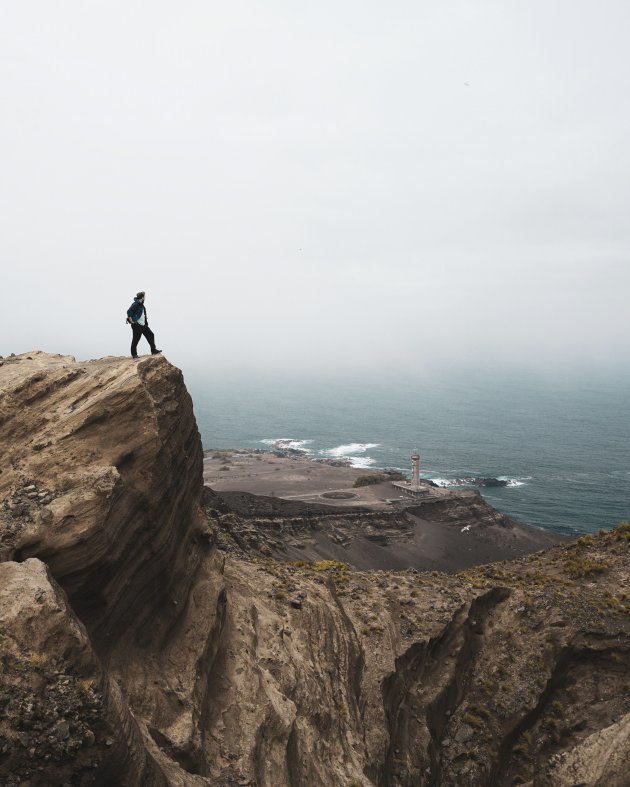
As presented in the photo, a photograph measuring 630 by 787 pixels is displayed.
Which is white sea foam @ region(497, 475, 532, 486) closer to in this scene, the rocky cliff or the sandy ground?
the sandy ground

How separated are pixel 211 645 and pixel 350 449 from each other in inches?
6231

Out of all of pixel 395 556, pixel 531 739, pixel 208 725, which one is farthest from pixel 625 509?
pixel 208 725

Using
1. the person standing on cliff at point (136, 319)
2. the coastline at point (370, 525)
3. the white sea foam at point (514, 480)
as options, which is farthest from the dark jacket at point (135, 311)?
the white sea foam at point (514, 480)

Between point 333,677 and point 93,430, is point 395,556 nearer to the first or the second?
point 333,677

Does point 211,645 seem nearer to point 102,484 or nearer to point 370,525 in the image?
point 102,484

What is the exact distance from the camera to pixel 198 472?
19.5m

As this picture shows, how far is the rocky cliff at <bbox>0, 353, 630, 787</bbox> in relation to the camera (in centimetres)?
958

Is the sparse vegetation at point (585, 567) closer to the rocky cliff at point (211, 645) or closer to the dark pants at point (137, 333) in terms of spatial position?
the rocky cliff at point (211, 645)

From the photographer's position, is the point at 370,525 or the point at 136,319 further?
the point at 370,525

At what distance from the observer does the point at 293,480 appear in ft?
378

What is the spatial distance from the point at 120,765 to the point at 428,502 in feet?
291

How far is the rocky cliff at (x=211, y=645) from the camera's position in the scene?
958cm

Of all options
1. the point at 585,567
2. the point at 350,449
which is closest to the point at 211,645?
the point at 585,567

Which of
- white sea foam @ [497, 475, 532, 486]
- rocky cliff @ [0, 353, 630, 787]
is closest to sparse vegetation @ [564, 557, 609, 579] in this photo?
rocky cliff @ [0, 353, 630, 787]
